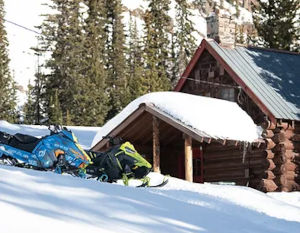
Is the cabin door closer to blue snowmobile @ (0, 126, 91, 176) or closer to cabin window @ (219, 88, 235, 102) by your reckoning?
→ cabin window @ (219, 88, 235, 102)

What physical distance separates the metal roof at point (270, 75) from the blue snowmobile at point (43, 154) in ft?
33.3

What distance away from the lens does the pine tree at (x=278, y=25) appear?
3369 cm

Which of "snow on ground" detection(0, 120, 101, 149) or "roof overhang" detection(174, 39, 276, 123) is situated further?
"snow on ground" detection(0, 120, 101, 149)

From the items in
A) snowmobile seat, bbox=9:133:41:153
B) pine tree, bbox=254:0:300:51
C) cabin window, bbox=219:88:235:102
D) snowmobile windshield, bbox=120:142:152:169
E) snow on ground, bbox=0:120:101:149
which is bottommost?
snow on ground, bbox=0:120:101:149

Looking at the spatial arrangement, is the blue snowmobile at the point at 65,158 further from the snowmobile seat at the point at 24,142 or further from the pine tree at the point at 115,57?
the pine tree at the point at 115,57

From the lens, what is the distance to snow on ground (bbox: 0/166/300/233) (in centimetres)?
476

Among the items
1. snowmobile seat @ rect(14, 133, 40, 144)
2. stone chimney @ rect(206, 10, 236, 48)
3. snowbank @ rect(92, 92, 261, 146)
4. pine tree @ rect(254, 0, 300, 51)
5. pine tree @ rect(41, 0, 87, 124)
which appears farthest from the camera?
pine tree @ rect(41, 0, 87, 124)

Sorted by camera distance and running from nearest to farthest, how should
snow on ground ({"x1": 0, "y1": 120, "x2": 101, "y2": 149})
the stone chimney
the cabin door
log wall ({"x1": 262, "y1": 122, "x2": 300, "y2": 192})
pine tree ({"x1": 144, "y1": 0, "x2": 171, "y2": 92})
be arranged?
log wall ({"x1": 262, "y1": 122, "x2": 300, "y2": 192}), the cabin door, the stone chimney, snow on ground ({"x1": 0, "y1": 120, "x2": 101, "y2": 149}), pine tree ({"x1": 144, "y1": 0, "x2": 171, "y2": 92})

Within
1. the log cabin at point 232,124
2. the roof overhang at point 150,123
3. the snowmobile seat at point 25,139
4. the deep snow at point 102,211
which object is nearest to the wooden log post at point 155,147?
the log cabin at point 232,124

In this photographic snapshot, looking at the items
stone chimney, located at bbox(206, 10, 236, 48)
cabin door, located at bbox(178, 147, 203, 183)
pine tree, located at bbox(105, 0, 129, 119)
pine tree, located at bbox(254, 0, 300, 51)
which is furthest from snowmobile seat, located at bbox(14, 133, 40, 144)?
pine tree, located at bbox(105, 0, 129, 119)

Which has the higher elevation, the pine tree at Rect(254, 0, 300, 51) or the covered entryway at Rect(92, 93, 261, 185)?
the pine tree at Rect(254, 0, 300, 51)

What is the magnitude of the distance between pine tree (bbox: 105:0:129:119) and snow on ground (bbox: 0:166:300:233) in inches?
1630

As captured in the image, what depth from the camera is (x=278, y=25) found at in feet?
112

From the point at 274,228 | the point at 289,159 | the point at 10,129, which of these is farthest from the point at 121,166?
the point at 10,129
